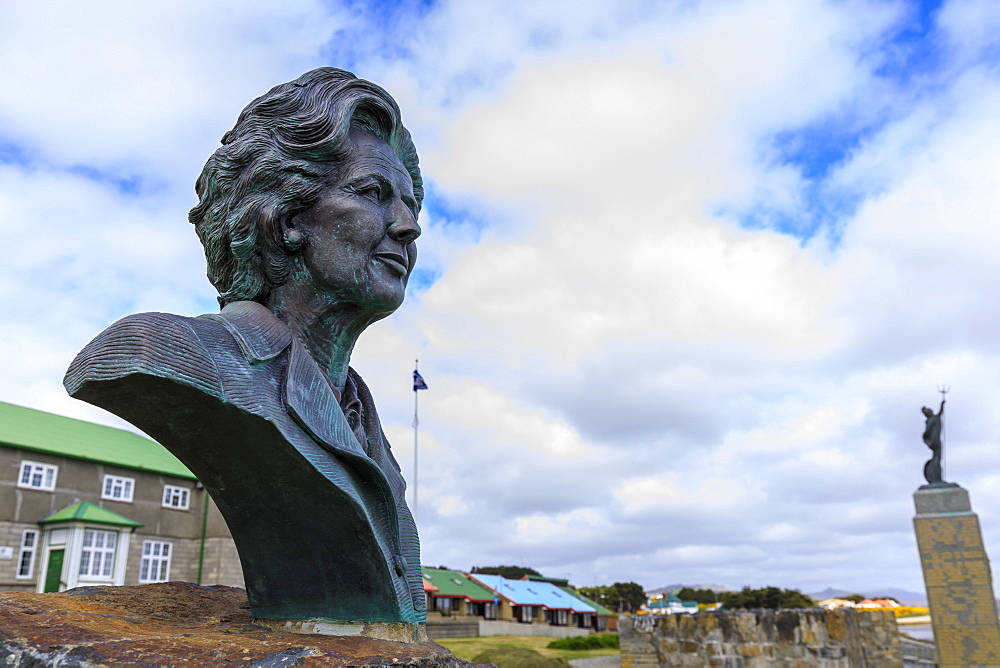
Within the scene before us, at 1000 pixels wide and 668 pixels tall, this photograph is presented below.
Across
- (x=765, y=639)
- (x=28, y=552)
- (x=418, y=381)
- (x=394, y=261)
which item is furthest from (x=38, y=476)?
(x=394, y=261)

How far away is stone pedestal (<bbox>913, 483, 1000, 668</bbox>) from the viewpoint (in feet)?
47.7

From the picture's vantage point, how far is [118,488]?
19.9 metres

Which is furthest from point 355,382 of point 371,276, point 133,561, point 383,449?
point 133,561

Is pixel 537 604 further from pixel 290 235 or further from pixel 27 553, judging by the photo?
pixel 290 235

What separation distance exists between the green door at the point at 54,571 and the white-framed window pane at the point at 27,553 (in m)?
0.41

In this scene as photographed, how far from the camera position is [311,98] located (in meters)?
3.01

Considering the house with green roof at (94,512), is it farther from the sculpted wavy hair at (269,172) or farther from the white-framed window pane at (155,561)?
the sculpted wavy hair at (269,172)

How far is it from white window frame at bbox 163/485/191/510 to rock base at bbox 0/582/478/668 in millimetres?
20284

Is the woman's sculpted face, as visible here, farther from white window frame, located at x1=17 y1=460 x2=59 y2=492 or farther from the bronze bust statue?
white window frame, located at x1=17 y1=460 x2=59 y2=492

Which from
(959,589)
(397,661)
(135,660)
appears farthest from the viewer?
(959,589)

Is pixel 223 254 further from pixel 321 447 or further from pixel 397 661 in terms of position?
pixel 397 661

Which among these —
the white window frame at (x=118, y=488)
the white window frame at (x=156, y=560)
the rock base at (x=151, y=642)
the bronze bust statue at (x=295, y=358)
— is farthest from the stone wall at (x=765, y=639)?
the white window frame at (x=118, y=488)

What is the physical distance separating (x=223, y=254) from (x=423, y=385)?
30.7 feet

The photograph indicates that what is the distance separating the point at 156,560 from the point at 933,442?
20.8 metres
